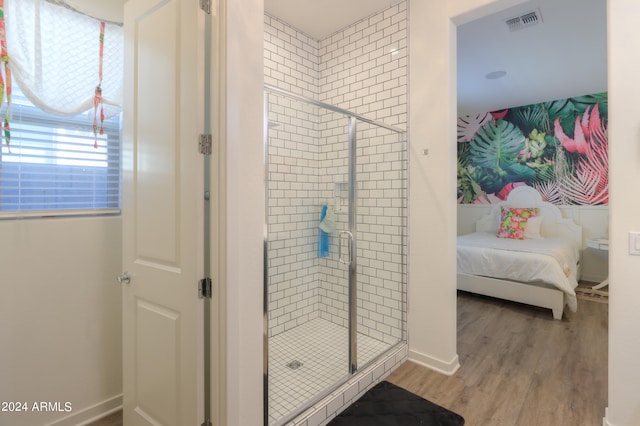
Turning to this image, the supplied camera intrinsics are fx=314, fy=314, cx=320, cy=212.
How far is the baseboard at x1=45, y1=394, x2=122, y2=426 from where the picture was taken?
1.77 meters

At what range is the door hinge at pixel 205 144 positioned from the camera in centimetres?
135

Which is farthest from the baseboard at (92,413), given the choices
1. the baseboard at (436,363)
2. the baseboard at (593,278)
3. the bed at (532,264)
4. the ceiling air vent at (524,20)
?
the baseboard at (593,278)

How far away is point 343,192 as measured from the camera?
8.38ft

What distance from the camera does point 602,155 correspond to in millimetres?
4703

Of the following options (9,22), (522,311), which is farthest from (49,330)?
(522,311)

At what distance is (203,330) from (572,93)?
19.8ft

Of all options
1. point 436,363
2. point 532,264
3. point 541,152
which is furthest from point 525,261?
point 541,152

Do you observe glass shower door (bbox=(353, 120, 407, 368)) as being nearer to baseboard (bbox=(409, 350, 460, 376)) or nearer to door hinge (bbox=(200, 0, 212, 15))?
baseboard (bbox=(409, 350, 460, 376))

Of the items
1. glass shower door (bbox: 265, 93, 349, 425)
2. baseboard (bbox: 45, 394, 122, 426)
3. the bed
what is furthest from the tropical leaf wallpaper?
baseboard (bbox: 45, 394, 122, 426)

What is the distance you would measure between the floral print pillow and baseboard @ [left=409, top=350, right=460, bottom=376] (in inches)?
133

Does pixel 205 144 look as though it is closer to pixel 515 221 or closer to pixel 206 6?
pixel 206 6

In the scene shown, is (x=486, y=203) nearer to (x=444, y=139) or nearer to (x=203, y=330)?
(x=444, y=139)

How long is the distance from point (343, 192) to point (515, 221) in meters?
4.07

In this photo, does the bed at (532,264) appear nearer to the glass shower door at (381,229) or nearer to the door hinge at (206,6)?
the glass shower door at (381,229)
